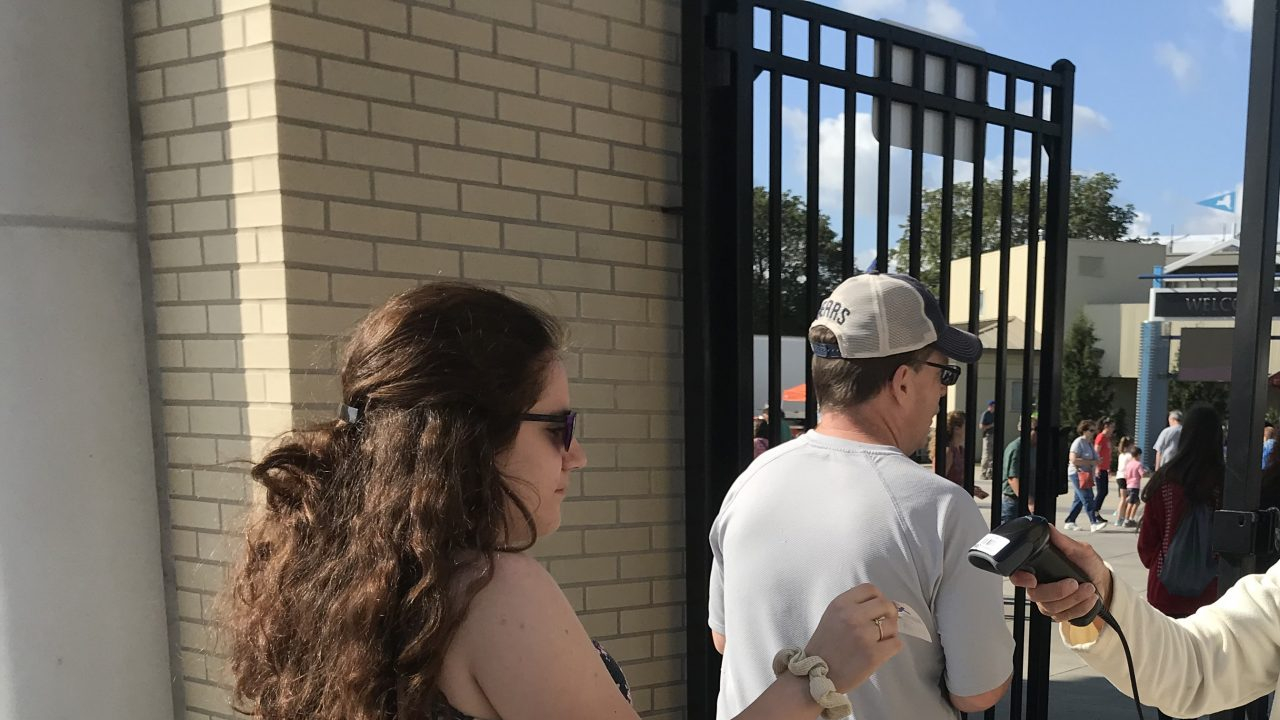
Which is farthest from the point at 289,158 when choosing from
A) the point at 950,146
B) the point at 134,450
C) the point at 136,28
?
the point at 950,146

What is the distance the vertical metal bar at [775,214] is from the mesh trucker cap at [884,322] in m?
0.76

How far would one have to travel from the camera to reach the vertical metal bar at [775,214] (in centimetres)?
297

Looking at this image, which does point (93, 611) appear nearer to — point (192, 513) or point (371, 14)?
point (192, 513)

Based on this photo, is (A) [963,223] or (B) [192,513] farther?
(A) [963,223]

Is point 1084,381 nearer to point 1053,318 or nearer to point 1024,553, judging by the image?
point 1053,318

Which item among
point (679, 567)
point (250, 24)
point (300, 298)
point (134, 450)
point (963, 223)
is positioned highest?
point (963, 223)

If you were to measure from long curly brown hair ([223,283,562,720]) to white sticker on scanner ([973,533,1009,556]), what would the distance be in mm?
747

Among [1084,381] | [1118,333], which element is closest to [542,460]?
[1084,381]

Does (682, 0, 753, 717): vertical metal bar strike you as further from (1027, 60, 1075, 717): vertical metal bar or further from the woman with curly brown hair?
the woman with curly brown hair

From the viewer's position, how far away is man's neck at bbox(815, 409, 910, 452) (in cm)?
209

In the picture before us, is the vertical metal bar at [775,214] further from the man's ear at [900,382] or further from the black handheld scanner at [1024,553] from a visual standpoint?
the black handheld scanner at [1024,553]

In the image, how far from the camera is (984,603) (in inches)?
73.4

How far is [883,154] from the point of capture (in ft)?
10.2

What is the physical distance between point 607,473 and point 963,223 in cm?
4637
